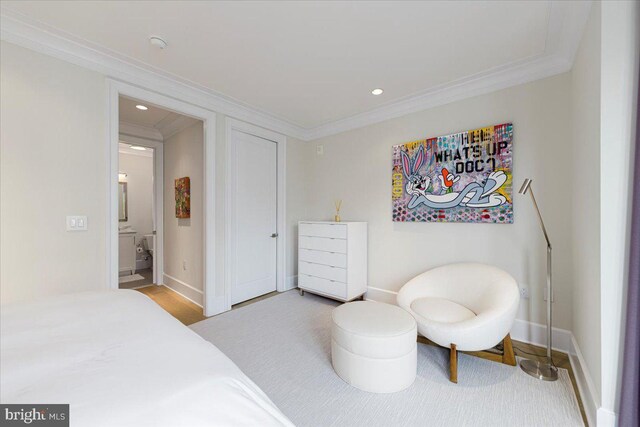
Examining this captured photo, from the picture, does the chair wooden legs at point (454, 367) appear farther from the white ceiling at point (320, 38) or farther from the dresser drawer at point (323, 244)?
the white ceiling at point (320, 38)

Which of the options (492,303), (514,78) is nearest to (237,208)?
(492,303)

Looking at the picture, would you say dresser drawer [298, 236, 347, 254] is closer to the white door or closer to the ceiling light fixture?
the white door

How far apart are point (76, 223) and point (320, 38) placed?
2452 millimetres

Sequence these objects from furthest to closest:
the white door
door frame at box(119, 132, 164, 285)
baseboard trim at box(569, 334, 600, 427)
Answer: door frame at box(119, 132, 164, 285)
the white door
baseboard trim at box(569, 334, 600, 427)

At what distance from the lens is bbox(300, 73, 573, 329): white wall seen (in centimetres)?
225

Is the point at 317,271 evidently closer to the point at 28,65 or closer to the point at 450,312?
the point at 450,312

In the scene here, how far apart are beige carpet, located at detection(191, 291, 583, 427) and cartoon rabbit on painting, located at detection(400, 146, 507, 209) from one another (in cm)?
142

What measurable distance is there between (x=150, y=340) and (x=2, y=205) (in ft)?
6.29

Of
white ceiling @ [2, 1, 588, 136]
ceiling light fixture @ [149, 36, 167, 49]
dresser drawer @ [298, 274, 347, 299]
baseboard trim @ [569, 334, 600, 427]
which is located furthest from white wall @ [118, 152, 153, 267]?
baseboard trim @ [569, 334, 600, 427]

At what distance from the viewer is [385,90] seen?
288cm

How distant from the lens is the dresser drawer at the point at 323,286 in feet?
10.7

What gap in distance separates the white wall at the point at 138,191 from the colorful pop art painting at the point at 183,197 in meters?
2.34

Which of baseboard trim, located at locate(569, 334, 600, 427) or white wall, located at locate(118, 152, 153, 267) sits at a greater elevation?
white wall, located at locate(118, 152, 153, 267)

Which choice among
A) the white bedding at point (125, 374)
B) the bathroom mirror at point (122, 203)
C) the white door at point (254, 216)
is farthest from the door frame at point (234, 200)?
the bathroom mirror at point (122, 203)
